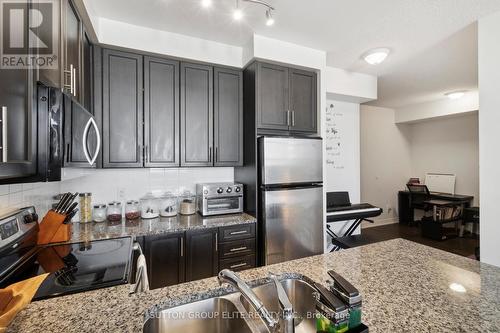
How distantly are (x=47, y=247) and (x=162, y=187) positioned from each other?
1.12 meters

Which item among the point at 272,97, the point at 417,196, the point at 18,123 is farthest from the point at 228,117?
the point at 417,196

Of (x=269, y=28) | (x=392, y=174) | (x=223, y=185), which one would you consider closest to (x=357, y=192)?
(x=392, y=174)

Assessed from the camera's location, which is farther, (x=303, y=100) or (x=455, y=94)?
(x=455, y=94)

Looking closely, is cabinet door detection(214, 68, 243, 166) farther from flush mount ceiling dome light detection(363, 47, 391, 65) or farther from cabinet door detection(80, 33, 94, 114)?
flush mount ceiling dome light detection(363, 47, 391, 65)

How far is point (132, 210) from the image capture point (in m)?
2.33

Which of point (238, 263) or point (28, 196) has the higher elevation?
point (28, 196)

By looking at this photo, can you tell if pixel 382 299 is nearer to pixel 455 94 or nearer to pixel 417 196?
pixel 455 94

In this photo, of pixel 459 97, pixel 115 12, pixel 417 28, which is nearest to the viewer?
pixel 115 12

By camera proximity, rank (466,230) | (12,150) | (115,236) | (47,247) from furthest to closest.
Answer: (466,230) < (115,236) < (47,247) < (12,150)

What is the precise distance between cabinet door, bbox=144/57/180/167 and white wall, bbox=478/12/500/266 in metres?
2.61

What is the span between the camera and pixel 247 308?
0.91m

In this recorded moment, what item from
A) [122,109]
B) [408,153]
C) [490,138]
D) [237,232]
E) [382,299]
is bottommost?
[237,232]

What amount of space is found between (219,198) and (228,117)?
87cm

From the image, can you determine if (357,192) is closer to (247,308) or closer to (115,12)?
(247,308)
